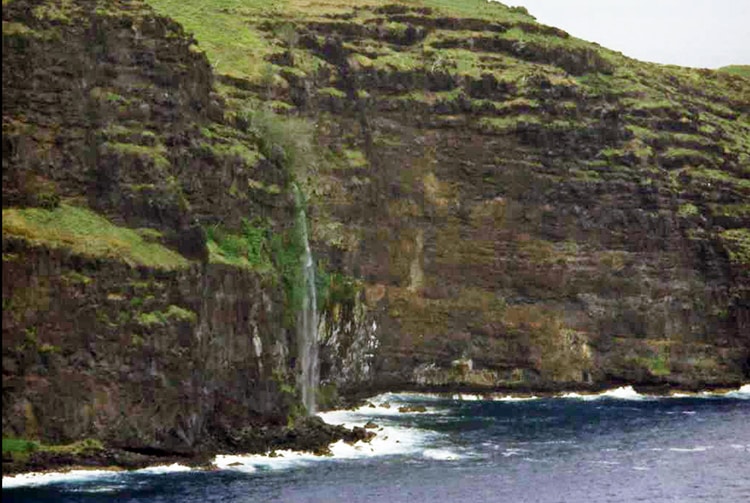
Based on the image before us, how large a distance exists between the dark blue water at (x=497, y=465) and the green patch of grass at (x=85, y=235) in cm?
1467

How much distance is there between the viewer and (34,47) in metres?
143

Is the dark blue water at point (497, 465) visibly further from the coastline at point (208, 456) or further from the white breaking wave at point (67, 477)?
the coastline at point (208, 456)

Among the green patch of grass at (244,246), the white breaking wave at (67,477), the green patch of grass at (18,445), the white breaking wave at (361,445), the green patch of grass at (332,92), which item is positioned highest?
the green patch of grass at (332,92)

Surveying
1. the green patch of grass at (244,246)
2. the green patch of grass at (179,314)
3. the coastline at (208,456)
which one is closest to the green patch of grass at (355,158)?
the coastline at (208,456)

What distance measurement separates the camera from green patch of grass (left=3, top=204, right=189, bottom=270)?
13766 cm

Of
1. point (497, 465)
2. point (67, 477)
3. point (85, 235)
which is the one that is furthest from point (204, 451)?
point (497, 465)

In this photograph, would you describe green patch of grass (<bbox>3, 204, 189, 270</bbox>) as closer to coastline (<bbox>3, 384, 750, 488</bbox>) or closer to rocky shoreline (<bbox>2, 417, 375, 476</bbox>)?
rocky shoreline (<bbox>2, 417, 375, 476</bbox>)

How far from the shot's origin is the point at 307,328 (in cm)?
17525

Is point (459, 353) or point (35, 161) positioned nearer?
point (35, 161)

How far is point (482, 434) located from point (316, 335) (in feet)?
61.2

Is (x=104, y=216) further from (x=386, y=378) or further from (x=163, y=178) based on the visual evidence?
(x=386, y=378)

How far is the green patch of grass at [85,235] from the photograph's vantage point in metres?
138

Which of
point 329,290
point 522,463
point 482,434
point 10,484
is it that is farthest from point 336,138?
point 10,484

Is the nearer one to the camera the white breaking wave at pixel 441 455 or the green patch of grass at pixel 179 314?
the green patch of grass at pixel 179 314
